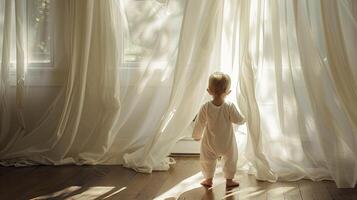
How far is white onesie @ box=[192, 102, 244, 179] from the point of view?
→ 2.84 m

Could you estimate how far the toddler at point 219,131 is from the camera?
2836mm

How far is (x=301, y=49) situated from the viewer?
2.95 m

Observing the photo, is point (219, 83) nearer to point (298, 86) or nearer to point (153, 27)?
point (298, 86)

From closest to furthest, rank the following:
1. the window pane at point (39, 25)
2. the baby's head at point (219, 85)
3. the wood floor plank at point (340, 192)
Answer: the wood floor plank at point (340, 192), the baby's head at point (219, 85), the window pane at point (39, 25)

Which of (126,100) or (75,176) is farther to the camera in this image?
(126,100)

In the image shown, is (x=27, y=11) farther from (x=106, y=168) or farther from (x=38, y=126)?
(x=106, y=168)

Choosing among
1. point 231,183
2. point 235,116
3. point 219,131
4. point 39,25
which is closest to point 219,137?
point 219,131

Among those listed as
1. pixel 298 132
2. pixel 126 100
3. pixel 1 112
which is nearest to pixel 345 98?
pixel 298 132

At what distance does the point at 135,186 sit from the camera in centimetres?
286

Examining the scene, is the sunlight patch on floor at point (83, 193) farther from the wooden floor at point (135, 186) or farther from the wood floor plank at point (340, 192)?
the wood floor plank at point (340, 192)

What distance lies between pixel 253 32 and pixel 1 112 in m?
1.77

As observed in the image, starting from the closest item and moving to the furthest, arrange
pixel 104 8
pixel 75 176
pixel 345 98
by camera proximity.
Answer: pixel 345 98 → pixel 75 176 → pixel 104 8

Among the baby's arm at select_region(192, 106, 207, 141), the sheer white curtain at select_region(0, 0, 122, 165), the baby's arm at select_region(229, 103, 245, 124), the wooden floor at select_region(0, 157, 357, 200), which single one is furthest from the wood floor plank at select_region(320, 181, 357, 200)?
the sheer white curtain at select_region(0, 0, 122, 165)

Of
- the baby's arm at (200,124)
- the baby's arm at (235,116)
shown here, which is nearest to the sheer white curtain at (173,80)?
the baby's arm at (235,116)
